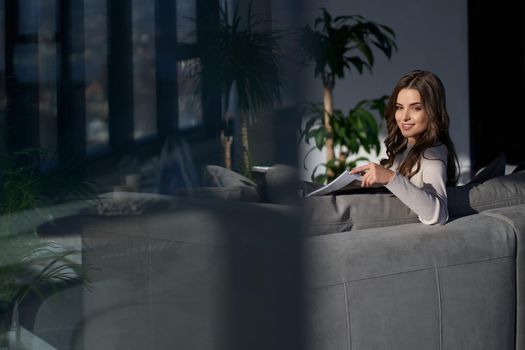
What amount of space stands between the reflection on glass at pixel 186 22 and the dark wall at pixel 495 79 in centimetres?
574

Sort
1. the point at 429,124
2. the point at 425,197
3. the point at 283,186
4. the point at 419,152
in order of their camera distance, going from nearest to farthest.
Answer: the point at 283,186 → the point at 425,197 → the point at 419,152 → the point at 429,124

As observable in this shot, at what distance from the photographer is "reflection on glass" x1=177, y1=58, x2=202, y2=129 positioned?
2.11 feet

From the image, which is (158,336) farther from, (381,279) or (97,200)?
(381,279)

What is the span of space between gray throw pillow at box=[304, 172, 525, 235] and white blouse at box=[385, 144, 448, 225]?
0.04 meters

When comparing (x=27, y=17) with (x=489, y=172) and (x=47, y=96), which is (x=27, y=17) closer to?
(x=47, y=96)

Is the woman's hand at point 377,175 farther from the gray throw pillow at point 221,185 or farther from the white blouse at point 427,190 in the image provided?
the gray throw pillow at point 221,185

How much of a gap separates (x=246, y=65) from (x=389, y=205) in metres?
1.46

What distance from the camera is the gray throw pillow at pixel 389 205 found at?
189 cm

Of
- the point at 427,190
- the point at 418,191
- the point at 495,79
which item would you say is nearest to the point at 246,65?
the point at 418,191

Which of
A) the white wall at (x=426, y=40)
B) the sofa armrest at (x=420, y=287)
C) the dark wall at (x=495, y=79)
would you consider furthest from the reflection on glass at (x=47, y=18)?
the dark wall at (x=495, y=79)

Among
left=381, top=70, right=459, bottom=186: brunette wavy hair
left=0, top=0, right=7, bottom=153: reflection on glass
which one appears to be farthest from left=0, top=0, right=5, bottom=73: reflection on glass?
left=381, top=70, right=459, bottom=186: brunette wavy hair

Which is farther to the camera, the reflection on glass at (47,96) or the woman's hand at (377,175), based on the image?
the woman's hand at (377,175)

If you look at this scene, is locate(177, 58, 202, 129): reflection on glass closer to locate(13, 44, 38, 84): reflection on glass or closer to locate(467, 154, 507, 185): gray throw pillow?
locate(13, 44, 38, 84): reflection on glass

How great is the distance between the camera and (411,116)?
8.05 feet
